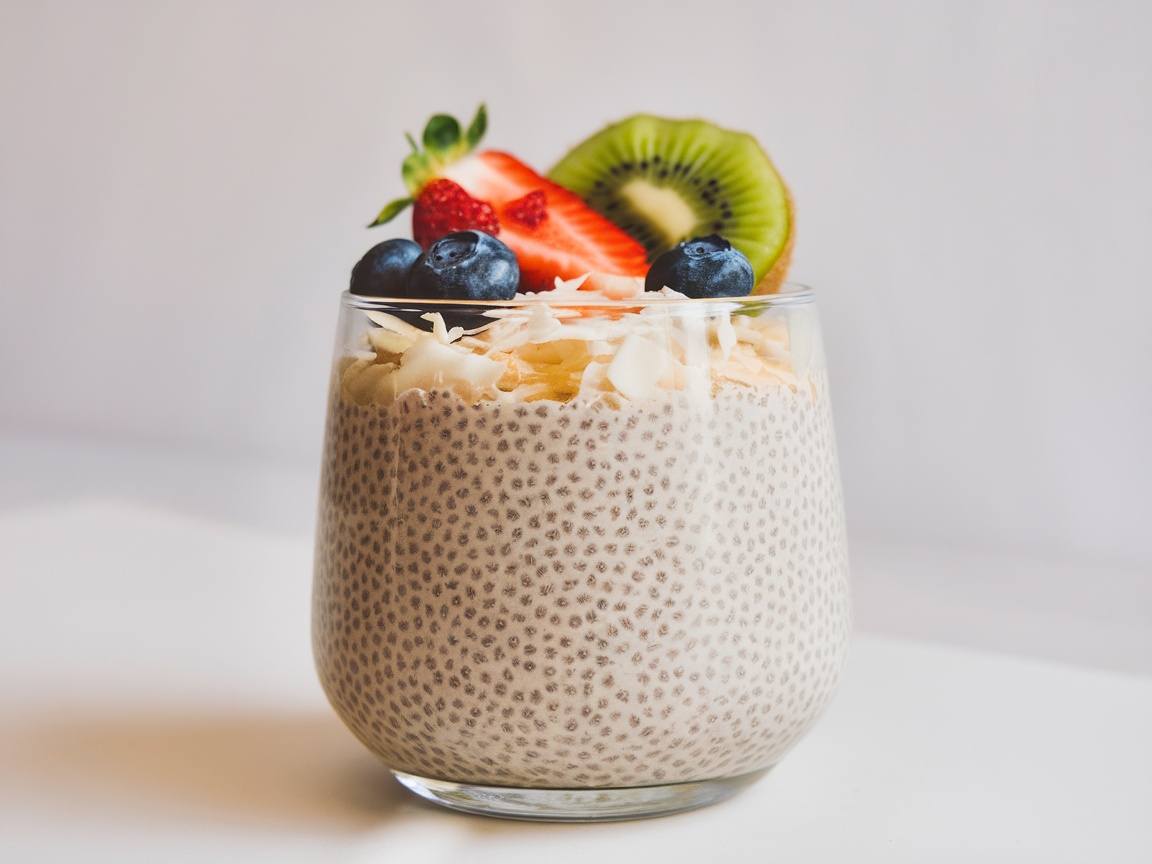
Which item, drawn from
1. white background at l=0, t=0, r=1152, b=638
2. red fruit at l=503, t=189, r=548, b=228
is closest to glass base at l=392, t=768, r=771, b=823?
red fruit at l=503, t=189, r=548, b=228

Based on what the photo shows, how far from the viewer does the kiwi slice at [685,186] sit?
75 centimetres

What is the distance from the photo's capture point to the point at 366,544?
1.99 ft

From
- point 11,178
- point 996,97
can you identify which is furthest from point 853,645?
point 11,178

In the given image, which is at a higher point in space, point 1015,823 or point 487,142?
point 487,142

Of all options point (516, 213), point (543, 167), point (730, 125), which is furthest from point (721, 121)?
point (516, 213)

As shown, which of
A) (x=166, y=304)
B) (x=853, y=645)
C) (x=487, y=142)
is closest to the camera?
(x=853, y=645)

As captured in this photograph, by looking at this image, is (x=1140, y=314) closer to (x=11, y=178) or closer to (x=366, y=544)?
(x=366, y=544)

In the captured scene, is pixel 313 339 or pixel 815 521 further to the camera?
pixel 313 339

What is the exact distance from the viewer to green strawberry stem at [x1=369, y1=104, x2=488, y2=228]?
731 millimetres

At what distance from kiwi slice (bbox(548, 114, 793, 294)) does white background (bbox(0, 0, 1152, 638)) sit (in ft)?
1.52

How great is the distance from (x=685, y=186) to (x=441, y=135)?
15 centimetres

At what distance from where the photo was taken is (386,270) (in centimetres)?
63

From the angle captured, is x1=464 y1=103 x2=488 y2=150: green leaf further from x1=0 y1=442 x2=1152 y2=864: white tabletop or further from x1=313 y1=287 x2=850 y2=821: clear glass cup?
x1=0 y1=442 x2=1152 y2=864: white tabletop

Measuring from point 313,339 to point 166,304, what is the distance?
304 mm
